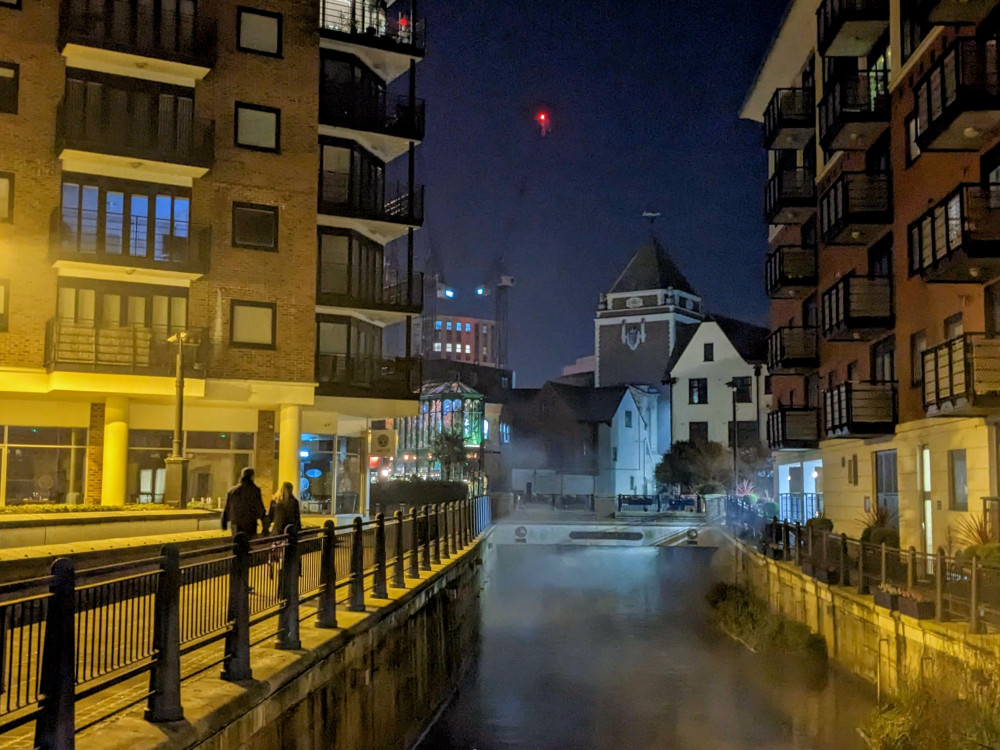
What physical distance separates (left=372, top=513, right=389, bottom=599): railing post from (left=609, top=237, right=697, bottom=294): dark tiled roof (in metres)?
81.4

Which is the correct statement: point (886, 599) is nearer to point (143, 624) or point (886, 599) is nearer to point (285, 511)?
point (285, 511)

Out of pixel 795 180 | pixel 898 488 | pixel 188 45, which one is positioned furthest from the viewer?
pixel 795 180

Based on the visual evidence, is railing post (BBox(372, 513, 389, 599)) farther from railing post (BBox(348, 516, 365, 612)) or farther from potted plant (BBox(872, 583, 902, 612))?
potted plant (BBox(872, 583, 902, 612))

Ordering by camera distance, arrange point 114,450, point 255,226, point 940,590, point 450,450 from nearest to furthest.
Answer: point 940,590
point 114,450
point 255,226
point 450,450

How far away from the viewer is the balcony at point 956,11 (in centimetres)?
1992

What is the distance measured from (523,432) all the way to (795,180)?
47.4m

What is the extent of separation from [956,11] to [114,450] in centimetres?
2267

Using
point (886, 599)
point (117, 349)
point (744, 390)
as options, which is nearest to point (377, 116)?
point (117, 349)

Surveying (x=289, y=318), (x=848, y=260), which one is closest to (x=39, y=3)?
(x=289, y=318)

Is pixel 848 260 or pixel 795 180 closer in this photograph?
pixel 848 260

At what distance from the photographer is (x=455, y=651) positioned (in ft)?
71.2

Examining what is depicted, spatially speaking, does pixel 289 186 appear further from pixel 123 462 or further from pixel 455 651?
pixel 455 651

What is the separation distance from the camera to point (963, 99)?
746 inches

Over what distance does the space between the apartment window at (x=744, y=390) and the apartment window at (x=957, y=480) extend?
151 feet
